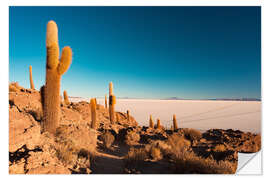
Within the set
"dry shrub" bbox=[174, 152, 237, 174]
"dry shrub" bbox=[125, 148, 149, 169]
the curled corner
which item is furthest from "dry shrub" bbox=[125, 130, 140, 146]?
the curled corner

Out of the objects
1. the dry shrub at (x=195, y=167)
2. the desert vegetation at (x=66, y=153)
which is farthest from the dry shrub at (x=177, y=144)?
the dry shrub at (x=195, y=167)

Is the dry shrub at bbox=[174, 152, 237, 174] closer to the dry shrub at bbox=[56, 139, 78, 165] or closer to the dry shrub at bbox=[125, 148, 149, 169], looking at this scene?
the dry shrub at bbox=[125, 148, 149, 169]

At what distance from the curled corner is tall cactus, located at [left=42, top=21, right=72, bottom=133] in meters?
5.95

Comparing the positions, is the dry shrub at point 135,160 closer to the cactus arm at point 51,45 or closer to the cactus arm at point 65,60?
the cactus arm at point 65,60

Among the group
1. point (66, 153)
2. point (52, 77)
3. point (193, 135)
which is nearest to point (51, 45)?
point (52, 77)

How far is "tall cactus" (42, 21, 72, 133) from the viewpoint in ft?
18.5

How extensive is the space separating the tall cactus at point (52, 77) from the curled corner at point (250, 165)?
595 cm

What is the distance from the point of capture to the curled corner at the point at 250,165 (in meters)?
4.20

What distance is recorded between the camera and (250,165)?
437 centimetres

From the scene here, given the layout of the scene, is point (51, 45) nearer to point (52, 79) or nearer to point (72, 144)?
point (52, 79)
